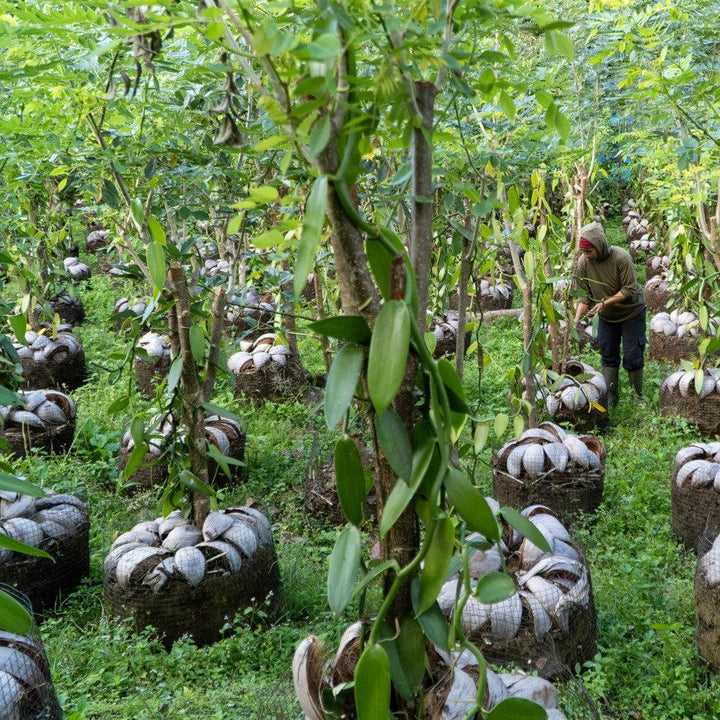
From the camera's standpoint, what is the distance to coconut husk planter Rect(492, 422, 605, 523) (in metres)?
3.68

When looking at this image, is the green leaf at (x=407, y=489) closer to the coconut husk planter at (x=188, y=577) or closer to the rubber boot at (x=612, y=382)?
the coconut husk planter at (x=188, y=577)

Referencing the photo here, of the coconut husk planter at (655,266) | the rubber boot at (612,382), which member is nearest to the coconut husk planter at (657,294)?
the coconut husk planter at (655,266)

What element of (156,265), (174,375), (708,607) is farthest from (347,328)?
(708,607)

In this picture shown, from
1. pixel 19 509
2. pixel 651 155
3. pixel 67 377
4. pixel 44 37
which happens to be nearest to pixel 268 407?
pixel 67 377

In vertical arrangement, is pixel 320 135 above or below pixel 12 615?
above

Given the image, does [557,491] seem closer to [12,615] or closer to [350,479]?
[350,479]

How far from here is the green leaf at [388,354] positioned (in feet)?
3.00

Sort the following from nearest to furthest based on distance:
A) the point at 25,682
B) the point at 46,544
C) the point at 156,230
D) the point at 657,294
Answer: the point at 25,682, the point at 156,230, the point at 46,544, the point at 657,294

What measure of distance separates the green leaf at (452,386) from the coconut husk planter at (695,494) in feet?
8.46

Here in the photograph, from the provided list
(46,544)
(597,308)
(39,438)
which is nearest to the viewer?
(46,544)

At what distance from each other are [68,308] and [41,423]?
357 centimetres

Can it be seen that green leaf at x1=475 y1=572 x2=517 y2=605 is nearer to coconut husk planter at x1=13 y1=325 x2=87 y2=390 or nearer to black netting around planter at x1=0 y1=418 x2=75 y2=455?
black netting around planter at x1=0 y1=418 x2=75 y2=455

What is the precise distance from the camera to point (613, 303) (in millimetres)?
5258

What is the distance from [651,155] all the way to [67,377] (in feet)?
13.4
